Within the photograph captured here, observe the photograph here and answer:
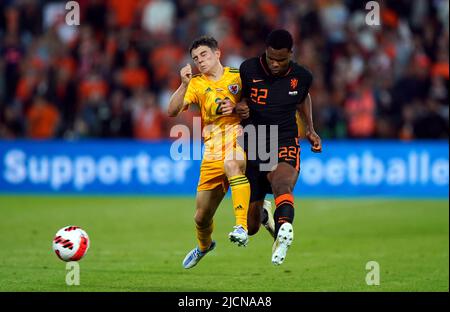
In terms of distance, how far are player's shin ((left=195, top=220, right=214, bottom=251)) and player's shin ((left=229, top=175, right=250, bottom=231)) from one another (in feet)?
3.03

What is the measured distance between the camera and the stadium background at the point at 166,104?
2066 centimetres

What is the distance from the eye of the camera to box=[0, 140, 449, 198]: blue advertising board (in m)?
20.9

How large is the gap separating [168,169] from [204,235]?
10564 mm

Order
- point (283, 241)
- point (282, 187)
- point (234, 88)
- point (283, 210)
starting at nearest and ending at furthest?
point (283, 241) < point (283, 210) < point (282, 187) < point (234, 88)

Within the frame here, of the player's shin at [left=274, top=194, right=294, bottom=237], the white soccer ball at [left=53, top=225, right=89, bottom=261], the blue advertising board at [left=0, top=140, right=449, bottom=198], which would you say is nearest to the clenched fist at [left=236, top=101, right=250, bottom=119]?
the player's shin at [left=274, top=194, right=294, bottom=237]

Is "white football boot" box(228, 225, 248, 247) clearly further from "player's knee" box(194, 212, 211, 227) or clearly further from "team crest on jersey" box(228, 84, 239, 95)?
"team crest on jersey" box(228, 84, 239, 95)

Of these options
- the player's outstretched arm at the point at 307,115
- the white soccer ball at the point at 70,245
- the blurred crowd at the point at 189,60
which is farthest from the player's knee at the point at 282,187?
the blurred crowd at the point at 189,60

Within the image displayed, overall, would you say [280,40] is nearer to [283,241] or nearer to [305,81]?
[305,81]

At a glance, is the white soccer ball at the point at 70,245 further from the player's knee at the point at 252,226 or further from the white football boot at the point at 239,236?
the white football boot at the point at 239,236

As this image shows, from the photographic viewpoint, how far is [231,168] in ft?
33.1

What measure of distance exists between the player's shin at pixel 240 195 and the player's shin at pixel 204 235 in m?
0.92

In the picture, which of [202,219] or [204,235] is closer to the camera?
[202,219]

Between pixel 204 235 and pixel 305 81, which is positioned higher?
pixel 305 81

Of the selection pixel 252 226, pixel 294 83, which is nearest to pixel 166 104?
pixel 252 226
